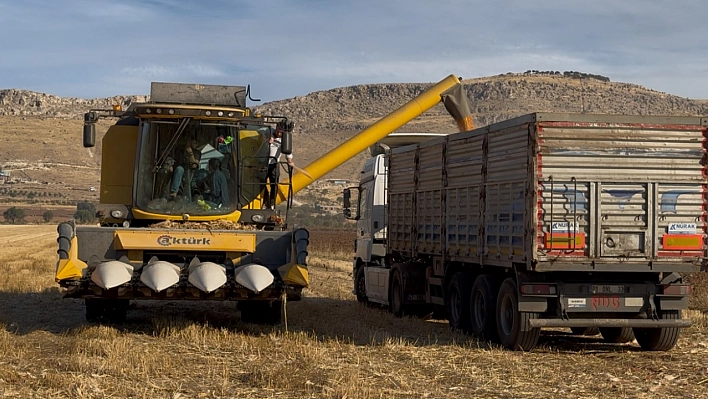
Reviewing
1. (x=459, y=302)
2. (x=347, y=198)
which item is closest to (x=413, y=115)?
(x=347, y=198)

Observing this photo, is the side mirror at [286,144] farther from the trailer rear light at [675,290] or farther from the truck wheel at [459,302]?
the trailer rear light at [675,290]

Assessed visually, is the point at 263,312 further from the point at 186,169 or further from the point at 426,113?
the point at 426,113

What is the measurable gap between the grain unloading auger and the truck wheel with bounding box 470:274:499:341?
2617 millimetres

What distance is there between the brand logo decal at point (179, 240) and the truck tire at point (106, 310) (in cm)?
198

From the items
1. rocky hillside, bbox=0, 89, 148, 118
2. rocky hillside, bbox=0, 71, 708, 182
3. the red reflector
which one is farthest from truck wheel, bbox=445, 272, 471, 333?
rocky hillside, bbox=0, 89, 148, 118

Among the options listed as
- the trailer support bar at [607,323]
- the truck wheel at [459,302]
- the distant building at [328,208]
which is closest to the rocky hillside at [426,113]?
the distant building at [328,208]

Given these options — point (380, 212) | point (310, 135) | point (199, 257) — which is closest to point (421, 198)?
point (380, 212)

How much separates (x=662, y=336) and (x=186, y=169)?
6782mm

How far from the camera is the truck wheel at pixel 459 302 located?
1539 cm

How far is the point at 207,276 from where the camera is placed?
1288 cm

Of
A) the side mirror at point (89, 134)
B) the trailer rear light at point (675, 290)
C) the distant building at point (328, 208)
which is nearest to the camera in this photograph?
the trailer rear light at point (675, 290)

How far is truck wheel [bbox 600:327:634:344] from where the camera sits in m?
15.0

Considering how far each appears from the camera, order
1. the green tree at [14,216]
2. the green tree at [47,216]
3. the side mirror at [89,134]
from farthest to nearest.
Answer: the green tree at [14,216] < the green tree at [47,216] < the side mirror at [89,134]

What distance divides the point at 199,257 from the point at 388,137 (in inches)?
335
